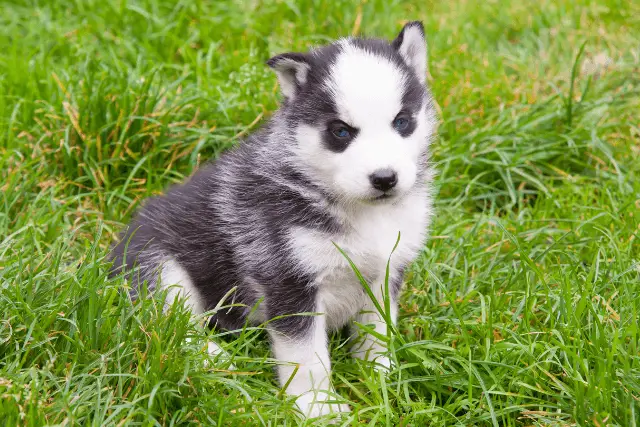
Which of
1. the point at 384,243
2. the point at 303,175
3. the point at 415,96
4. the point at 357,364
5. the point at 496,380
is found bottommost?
the point at 357,364

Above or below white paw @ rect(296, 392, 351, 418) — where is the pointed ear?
above

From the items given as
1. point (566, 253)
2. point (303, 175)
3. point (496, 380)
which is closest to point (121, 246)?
point (303, 175)

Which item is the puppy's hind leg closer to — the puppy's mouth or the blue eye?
the puppy's mouth

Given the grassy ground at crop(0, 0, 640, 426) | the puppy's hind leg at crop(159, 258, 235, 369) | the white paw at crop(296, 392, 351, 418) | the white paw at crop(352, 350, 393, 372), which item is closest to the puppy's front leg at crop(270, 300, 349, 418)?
the white paw at crop(296, 392, 351, 418)

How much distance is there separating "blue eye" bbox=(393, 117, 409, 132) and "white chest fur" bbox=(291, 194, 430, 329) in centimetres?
44

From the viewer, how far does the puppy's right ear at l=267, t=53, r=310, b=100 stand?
12.7 feet

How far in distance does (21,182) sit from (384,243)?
2.88 meters

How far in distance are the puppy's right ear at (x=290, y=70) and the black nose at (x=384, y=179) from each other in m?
0.76

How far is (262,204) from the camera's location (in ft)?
13.2

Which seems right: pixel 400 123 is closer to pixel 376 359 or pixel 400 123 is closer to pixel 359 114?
pixel 359 114

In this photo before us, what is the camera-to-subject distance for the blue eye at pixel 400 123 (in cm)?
371

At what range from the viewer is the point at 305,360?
384cm

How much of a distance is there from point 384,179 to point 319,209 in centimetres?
50

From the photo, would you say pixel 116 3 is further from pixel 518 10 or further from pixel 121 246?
pixel 518 10
